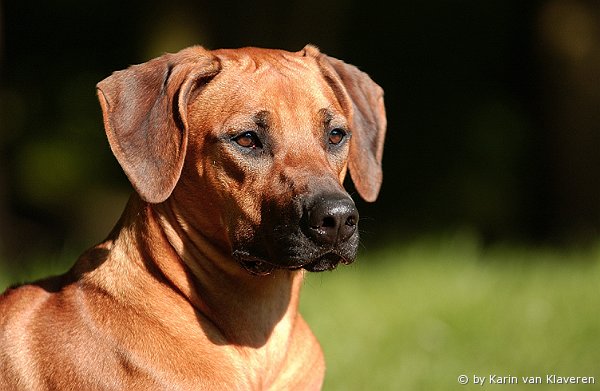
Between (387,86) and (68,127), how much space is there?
416 centimetres

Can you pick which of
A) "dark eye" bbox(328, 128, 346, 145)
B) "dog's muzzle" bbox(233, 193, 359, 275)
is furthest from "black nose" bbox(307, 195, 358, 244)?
"dark eye" bbox(328, 128, 346, 145)

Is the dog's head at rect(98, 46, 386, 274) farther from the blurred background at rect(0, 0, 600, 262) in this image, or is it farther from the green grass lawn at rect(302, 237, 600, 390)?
the blurred background at rect(0, 0, 600, 262)

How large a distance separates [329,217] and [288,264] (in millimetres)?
249

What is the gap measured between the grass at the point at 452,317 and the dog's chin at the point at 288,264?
208cm

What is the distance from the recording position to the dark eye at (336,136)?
4.40 m

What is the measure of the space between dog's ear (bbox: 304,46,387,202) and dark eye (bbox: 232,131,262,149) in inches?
27.6

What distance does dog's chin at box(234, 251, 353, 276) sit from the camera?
156 inches

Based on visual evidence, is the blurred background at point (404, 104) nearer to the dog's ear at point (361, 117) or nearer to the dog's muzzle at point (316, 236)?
the dog's ear at point (361, 117)

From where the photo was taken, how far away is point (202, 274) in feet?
13.7

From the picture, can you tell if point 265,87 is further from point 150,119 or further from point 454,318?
point 454,318

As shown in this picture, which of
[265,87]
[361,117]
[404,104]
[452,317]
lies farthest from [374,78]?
[265,87]

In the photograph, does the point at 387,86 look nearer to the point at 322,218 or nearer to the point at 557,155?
the point at 557,155

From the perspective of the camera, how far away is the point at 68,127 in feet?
43.7

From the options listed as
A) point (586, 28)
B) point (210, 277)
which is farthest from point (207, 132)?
point (586, 28)
